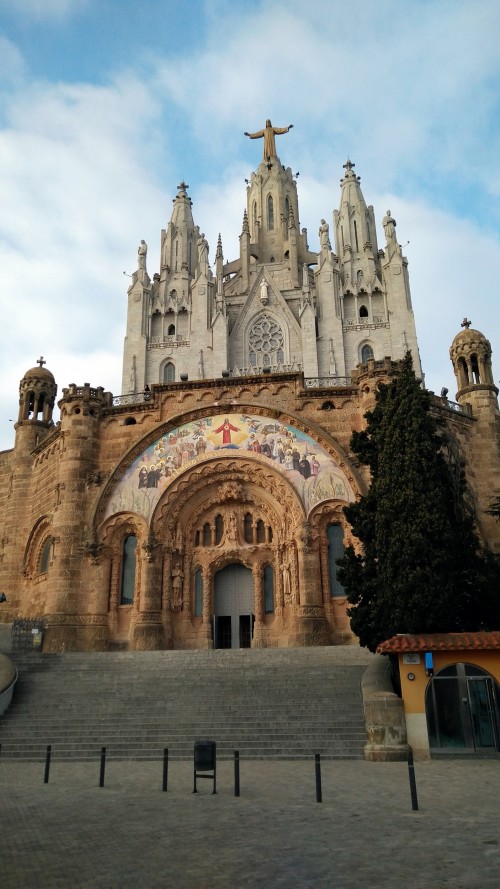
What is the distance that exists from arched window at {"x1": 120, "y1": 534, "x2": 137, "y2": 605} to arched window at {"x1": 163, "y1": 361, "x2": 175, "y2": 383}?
22762 millimetres

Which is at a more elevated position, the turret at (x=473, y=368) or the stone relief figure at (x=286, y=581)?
the turret at (x=473, y=368)

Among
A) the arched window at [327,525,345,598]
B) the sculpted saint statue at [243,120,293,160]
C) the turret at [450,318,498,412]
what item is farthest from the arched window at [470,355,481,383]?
the sculpted saint statue at [243,120,293,160]

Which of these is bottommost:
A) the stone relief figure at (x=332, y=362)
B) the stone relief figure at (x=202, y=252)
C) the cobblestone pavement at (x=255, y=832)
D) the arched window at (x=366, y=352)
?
the cobblestone pavement at (x=255, y=832)

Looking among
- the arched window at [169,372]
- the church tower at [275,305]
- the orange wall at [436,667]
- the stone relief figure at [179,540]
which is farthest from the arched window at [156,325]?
the orange wall at [436,667]

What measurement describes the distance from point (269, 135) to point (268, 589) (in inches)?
1983

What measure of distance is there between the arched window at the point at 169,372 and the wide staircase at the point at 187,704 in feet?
93.9

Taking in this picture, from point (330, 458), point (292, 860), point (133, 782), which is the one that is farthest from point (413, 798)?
point (330, 458)

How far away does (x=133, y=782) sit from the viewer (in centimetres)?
1137

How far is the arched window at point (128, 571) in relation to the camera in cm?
2541

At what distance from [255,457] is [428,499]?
9.64m

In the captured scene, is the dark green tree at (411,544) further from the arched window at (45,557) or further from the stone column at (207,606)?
the arched window at (45,557)

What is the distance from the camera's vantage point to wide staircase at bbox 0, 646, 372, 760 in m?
14.6

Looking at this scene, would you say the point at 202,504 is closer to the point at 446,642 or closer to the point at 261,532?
the point at 261,532

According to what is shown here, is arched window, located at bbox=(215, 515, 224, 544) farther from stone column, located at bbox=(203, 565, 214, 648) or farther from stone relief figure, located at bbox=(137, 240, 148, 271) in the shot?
stone relief figure, located at bbox=(137, 240, 148, 271)
